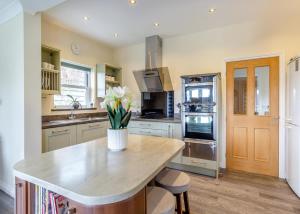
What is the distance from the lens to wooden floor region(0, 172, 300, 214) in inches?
77.7

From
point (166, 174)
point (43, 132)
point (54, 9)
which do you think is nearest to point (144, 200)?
point (166, 174)

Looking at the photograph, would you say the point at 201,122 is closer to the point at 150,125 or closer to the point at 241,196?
the point at 150,125

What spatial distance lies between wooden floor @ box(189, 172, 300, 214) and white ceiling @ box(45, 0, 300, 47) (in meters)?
2.68

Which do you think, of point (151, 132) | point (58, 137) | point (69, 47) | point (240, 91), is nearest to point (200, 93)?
point (240, 91)

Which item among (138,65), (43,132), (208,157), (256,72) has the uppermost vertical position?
(138,65)

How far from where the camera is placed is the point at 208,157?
2850mm

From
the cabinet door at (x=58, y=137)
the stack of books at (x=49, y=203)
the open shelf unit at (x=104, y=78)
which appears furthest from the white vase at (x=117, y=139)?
the open shelf unit at (x=104, y=78)

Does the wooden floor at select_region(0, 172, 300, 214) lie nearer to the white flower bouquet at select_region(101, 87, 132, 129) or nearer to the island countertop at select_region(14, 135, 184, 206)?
the island countertop at select_region(14, 135, 184, 206)

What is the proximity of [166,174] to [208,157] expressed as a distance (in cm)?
154

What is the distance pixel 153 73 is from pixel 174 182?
8.31 ft

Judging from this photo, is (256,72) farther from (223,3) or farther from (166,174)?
(166,174)

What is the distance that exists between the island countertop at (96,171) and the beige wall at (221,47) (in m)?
2.48

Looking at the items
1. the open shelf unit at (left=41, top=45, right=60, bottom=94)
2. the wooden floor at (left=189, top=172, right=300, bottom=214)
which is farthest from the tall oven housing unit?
the open shelf unit at (left=41, top=45, right=60, bottom=94)

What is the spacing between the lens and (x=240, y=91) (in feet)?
10.3
